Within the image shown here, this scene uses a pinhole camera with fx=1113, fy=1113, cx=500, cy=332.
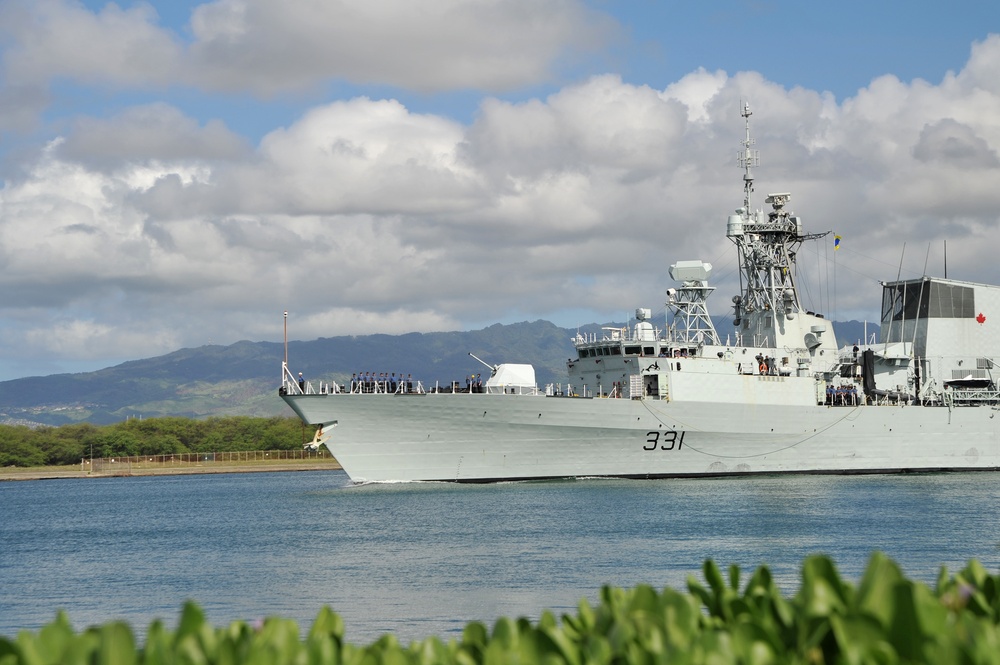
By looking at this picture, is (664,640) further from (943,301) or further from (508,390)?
(943,301)

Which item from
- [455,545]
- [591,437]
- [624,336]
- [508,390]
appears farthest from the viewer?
[624,336]

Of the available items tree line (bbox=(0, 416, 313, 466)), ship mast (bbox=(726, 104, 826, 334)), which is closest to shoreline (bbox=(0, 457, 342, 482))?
tree line (bbox=(0, 416, 313, 466))

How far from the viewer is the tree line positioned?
374ft

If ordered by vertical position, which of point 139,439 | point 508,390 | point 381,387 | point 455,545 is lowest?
point 455,545

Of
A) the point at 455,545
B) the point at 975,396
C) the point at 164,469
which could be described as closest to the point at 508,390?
the point at 455,545

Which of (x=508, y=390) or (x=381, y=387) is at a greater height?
(x=381, y=387)

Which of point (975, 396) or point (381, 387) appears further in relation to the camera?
point (975, 396)

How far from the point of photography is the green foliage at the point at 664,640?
5.78 m

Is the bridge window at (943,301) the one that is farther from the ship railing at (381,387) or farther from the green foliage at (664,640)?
the green foliage at (664,640)

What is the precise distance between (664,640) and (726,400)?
140 ft

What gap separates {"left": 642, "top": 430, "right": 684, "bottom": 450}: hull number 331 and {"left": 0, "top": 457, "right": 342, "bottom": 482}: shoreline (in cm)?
6065

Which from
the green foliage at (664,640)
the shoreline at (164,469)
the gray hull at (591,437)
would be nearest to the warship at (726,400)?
the gray hull at (591,437)

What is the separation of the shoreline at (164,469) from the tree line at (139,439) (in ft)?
7.90

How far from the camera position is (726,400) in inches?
1896
